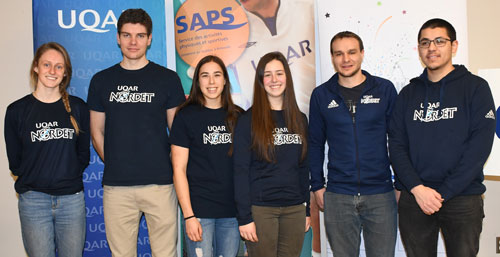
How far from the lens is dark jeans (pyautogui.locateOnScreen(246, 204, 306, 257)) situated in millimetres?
2209

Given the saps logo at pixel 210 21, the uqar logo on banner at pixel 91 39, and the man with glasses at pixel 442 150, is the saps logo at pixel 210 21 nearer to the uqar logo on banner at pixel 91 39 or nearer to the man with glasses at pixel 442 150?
the uqar logo on banner at pixel 91 39

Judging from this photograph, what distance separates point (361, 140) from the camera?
2453 millimetres

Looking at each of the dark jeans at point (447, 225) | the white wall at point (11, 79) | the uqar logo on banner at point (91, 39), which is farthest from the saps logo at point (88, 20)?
the dark jeans at point (447, 225)

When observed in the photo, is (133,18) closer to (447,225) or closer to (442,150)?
(442,150)

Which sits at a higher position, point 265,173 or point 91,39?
point 91,39

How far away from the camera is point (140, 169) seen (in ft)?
8.19

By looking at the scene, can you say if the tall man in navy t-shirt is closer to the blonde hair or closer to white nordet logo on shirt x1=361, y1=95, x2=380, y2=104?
the blonde hair

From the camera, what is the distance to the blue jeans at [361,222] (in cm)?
242

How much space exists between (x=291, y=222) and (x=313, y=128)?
2.33 feet

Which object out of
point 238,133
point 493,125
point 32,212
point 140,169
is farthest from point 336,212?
point 32,212

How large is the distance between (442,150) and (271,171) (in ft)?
3.16

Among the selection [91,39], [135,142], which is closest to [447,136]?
[135,142]

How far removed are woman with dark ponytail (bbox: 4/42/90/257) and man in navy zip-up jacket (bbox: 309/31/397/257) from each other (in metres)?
1.62

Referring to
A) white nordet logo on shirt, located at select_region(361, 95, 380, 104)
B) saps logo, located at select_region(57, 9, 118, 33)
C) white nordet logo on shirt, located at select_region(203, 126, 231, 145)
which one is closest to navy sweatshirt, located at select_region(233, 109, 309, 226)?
white nordet logo on shirt, located at select_region(203, 126, 231, 145)
